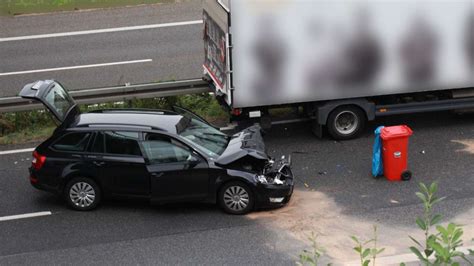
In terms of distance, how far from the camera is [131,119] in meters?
11.7

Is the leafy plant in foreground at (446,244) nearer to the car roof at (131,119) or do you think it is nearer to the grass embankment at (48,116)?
the car roof at (131,119)

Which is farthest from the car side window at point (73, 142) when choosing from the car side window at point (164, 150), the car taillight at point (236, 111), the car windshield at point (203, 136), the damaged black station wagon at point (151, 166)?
the car taillight at point (236, 111)

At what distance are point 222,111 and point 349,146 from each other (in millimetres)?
2976

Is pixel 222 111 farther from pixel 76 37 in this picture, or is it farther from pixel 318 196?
pixel 76 37

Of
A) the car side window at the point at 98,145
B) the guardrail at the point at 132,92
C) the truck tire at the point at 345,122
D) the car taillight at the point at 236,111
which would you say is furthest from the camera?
the guardrail at the point at 132,92

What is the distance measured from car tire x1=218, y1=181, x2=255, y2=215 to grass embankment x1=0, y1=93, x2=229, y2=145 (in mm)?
4186

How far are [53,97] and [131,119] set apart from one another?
1.36 meters

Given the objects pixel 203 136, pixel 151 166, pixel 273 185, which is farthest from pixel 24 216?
pixel 273 185

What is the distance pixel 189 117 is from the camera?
12.2m

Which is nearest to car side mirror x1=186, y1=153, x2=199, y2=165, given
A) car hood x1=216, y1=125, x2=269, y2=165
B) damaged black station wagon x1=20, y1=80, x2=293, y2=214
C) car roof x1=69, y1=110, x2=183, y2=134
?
damaged black station wagon x1=20, y1=80, x2=293, y2=214

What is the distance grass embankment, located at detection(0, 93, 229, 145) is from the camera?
15086 millimetres

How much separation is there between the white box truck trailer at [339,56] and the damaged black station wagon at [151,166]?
2.05 m

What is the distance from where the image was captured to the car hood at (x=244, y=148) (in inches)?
444

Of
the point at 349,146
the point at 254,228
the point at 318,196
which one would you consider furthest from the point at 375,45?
the point at 254,228
